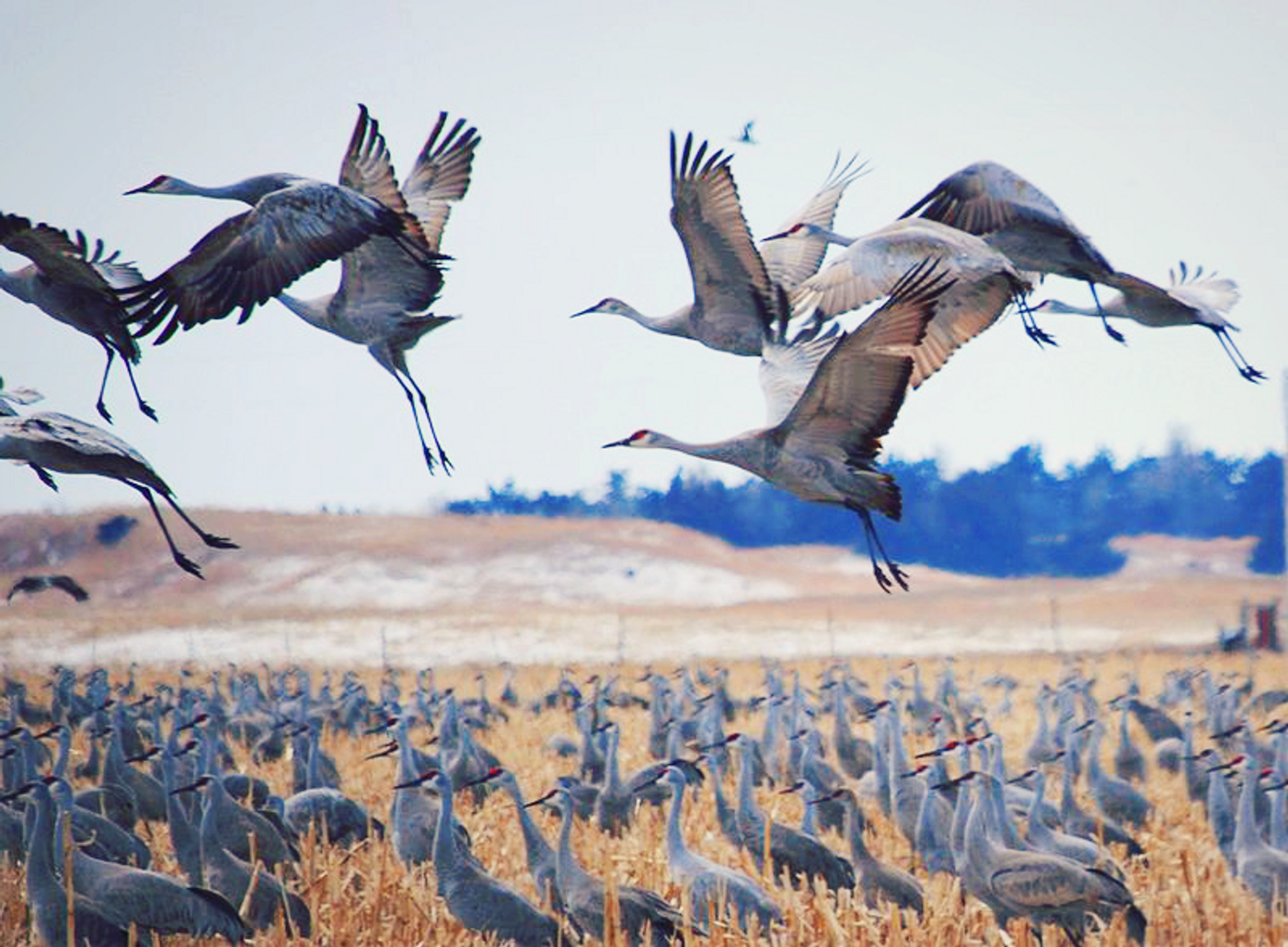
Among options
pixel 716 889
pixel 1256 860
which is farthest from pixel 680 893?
pixel 1256 860

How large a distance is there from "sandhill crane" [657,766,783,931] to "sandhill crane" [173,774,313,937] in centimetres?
151

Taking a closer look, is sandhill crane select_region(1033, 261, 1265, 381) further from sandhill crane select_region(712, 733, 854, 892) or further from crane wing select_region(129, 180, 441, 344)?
sandhill crane select_region(712, 733, 854, 892)

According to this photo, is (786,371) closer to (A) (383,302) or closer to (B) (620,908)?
(A) (383,302)

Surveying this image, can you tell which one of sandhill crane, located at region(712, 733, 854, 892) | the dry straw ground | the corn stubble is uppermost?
the dry straw ground

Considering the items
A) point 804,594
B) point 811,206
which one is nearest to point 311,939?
point 811,206

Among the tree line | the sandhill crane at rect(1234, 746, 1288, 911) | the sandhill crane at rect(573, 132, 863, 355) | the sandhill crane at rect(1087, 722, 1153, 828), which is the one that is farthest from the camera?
the tree line

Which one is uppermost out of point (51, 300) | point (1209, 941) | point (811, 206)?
point (811, 206)

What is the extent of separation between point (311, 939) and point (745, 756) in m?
3.28

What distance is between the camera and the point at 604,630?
34781mm

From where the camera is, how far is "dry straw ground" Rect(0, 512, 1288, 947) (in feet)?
74.0

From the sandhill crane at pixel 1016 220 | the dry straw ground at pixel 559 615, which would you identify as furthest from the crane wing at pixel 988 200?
the dry straw ground at pixel 559 615

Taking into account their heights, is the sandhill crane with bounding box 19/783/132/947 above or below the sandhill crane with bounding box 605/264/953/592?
below

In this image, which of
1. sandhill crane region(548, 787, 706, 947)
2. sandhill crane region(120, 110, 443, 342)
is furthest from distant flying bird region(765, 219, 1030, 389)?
sandhill crane region(548, 787, 706, 947)

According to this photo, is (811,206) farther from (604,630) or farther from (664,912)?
(604,630)
